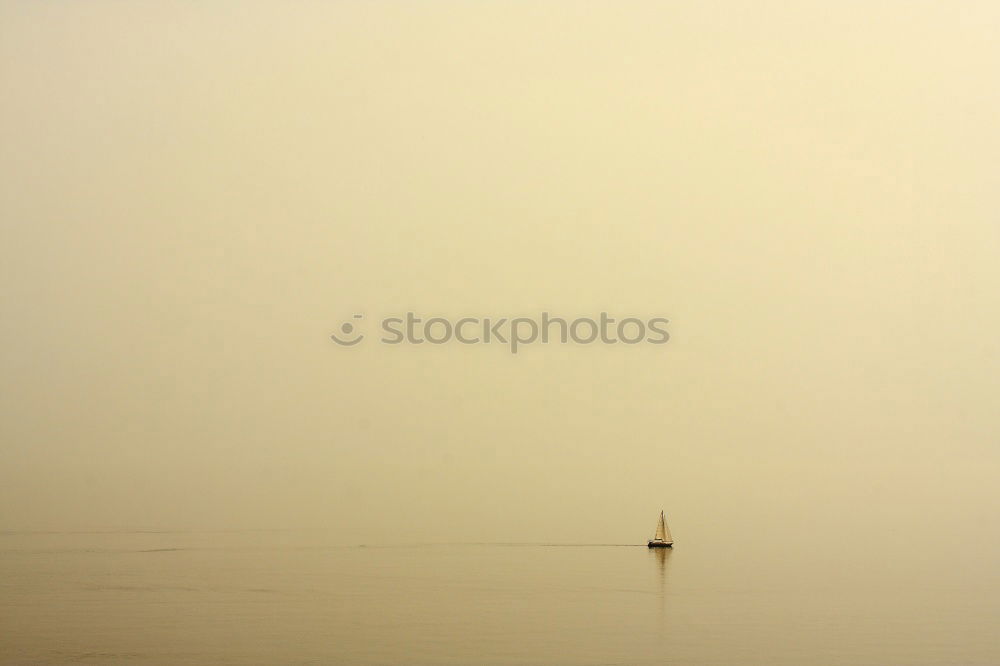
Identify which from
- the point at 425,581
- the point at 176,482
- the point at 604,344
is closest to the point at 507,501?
the point at 176,482

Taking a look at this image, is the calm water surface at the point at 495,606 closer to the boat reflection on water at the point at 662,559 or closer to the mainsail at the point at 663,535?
the boat reflection on water at the point at 662,559

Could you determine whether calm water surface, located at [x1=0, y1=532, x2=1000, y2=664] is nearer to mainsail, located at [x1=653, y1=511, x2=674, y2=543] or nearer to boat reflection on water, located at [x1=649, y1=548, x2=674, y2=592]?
boat reflection on water, located at [x1=649, y1=548, x2=674, y2=592]

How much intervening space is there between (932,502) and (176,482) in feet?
99.2

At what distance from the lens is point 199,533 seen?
25.9 metres

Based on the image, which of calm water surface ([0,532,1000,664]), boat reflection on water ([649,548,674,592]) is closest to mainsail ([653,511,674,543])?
boat reflection on water ([649,548,674,592])

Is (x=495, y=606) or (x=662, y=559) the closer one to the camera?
(x=495, y=606)

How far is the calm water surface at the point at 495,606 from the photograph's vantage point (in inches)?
389

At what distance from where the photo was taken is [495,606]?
43.5 ft

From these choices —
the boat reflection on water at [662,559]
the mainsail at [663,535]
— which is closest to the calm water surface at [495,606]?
the boat reflection on water at [662,559]

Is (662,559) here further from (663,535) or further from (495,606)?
(495,606)

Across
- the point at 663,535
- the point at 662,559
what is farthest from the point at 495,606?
the point at 662,559

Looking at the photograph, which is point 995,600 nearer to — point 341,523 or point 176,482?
point 341,523

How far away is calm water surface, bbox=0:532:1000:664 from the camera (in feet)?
32.4

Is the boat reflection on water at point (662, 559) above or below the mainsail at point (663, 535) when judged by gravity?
below
